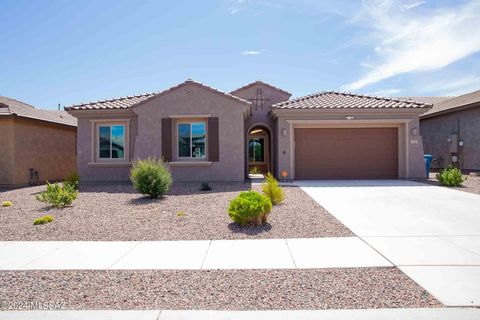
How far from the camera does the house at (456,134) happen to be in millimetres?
18141

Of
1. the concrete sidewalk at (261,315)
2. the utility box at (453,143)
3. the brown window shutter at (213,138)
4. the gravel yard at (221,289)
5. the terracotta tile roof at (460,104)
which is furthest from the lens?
the utility box at (453,143)

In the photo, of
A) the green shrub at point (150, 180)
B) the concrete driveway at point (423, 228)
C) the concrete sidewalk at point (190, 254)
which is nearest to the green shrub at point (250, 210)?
the concrete sidewalk at point (190, 254)

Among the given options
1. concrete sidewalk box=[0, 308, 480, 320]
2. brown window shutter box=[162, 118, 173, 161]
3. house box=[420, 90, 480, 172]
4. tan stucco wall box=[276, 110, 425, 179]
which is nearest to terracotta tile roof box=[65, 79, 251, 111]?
brown window shutter box=[162, 118, 173, 161]

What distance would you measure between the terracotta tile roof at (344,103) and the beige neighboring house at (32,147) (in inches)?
503

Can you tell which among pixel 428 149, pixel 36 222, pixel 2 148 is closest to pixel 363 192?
pixel 36 222

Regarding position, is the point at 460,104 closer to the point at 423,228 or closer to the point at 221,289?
the point at 423,228

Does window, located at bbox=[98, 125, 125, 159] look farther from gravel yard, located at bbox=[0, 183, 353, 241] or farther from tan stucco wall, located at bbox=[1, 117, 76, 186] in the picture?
gravel yard, located at bbox=[0, 183, 353, 241]

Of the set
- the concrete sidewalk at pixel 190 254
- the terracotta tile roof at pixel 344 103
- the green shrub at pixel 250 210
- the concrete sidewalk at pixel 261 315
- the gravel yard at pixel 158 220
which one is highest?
the terracotta tile roof at pixel 344 103

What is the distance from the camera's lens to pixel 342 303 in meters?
→ 3.47

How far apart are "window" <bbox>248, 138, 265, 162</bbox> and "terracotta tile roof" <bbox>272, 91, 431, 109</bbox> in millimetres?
6022

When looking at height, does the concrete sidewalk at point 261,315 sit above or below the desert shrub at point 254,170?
below

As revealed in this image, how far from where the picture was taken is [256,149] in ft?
72.5

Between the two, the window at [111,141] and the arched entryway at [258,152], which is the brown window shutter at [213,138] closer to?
the window at [111,141]

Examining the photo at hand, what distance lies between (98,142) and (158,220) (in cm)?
942
